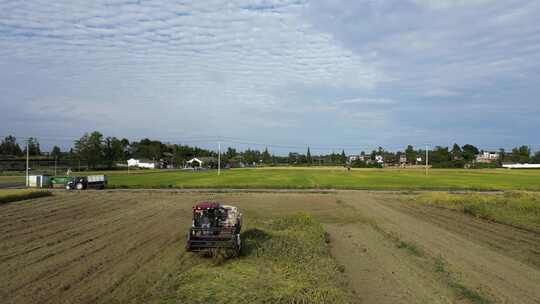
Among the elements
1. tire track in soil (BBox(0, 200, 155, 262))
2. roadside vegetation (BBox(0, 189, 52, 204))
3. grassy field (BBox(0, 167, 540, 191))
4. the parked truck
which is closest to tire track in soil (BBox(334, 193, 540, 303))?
tire track in soil (BBox(0, 200, 155, 262))

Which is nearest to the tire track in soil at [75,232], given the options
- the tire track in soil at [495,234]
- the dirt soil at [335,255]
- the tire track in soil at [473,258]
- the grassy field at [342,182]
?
the dirt soil at [335,255]

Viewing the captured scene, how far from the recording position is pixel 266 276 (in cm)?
1212

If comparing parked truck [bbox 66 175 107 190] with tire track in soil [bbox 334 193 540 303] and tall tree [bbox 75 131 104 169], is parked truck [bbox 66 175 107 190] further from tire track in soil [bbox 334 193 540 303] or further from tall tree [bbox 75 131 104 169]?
tall tree [bbox 75 131 104 169]

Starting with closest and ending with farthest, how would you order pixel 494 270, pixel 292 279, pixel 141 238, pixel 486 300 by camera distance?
pixel 486 300
pixel 292 279
pixel 494 270
pixel 141 238

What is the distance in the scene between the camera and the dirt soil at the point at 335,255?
11375 mm

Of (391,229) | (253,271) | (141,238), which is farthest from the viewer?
(391,229)

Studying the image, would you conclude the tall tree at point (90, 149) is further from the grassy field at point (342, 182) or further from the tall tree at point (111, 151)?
the grassy field at point (342, 182)

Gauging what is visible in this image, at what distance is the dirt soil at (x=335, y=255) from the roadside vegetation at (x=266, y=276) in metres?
0.65

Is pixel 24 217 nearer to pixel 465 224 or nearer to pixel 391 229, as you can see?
pixel 391 229

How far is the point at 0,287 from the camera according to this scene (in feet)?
37.7

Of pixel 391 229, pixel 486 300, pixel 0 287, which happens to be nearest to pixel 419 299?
pixel 486 300

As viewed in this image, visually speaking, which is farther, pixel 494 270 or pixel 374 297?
pixel 494 270

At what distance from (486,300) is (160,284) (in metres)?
8.36

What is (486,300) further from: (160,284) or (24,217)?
(24,217)
